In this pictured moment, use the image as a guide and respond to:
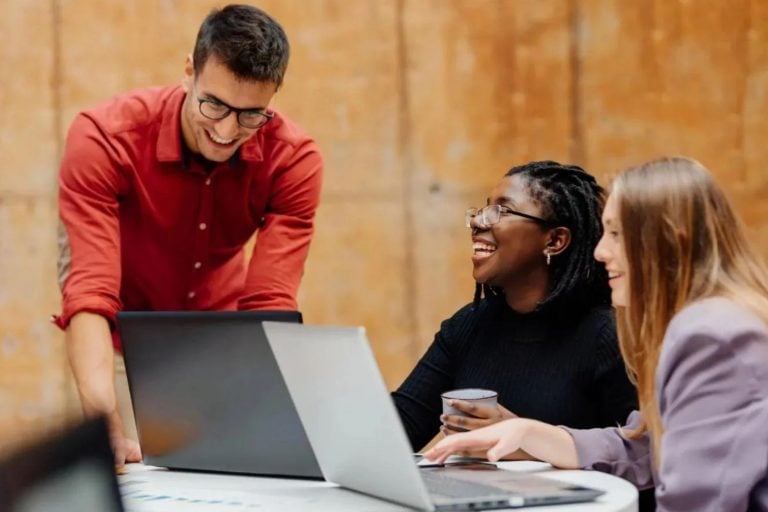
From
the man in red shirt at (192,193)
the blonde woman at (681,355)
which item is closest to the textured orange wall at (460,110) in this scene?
the man in red shirt at (192,193)

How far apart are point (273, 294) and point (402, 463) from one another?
119cm

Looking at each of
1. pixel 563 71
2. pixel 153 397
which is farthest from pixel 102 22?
pixel 153 397

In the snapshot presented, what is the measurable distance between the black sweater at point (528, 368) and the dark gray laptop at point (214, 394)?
0.62m

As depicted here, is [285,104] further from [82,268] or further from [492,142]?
[82,268]

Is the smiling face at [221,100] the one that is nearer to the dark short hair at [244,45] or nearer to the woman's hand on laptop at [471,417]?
the dark short hair at [244,45]

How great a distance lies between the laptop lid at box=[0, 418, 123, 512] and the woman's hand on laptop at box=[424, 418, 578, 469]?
112 centimetres

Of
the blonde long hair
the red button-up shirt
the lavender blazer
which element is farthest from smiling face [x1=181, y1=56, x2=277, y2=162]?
the lavender blazer

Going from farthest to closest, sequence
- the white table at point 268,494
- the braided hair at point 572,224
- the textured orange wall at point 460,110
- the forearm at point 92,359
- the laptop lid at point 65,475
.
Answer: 1. the textured orange wall at point 460,110
2. the braided hair at point 572,224
3. the forearm at point 92,359
4. the white table at point 268,494
5. the laptop lid at point 65,475

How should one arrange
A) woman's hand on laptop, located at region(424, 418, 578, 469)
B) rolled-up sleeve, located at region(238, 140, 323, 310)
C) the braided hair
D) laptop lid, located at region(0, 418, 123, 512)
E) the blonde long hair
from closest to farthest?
laptop lid, located at region(0, 418, 123, 512)
the blonde long hair
woman's hand on laptop, located at region(424, 418, 578, 469)
the braided hair
rolled-up sleeve, located at region(238, 140, 323, 310)

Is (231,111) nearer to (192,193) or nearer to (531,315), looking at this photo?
(192,193)

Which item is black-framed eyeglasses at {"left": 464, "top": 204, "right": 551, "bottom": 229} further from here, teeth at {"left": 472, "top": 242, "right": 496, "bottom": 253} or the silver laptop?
the silver laptop

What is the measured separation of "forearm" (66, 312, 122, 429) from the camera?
2256mm

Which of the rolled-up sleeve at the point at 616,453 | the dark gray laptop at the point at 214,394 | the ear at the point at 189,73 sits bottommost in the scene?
the rolled-up sleeve at the point at 616,453

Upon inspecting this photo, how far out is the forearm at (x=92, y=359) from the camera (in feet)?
7.40
